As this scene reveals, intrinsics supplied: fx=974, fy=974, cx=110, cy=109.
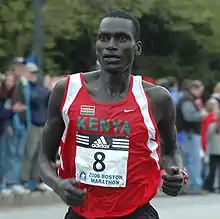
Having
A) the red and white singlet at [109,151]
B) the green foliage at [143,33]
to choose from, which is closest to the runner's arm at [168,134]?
the red and white singlet at [109,151]

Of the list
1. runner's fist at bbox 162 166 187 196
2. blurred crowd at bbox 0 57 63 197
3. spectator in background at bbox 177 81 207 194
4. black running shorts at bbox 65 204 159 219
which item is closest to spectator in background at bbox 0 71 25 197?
blurred crowd at bbox 0 57 63 197

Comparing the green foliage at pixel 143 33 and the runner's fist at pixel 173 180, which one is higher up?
the runner's fist at pixel 173 180

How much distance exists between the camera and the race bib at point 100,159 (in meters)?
5.17

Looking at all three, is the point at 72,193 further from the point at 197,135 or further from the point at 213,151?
the point at 213,151

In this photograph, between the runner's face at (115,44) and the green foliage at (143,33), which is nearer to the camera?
the runner's face at (115,44)

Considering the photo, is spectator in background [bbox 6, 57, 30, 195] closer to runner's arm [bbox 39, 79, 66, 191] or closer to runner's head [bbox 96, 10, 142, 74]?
runner's arm [bbox 39, 79, 66, 191]

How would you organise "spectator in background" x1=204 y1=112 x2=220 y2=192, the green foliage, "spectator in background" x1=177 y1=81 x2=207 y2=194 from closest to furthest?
"spectator in background" x1=177 y1=81 x2=207 y2=194, "spectator in background" x1=204 y1=112 x2=220 y2=192, the green foliage

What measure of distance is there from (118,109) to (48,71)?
18525mm

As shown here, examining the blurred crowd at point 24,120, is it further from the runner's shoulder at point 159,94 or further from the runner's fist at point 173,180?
the runner's fist at point 173,180

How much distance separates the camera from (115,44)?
16.6ft

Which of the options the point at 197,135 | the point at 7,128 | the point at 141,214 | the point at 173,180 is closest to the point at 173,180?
the point at 173,180

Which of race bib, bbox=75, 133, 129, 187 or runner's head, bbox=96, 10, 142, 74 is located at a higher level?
runner's head, bbox=96, 10, 142, 74

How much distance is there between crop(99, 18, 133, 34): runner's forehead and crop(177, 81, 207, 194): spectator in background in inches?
407

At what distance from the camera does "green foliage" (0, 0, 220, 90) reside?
2275 centimetres
